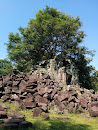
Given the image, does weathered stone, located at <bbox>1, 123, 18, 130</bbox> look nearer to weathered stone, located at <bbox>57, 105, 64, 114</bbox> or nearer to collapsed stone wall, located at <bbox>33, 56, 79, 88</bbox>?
weathered stone, located at <bbox>57, 105, 64, 114</bbox>

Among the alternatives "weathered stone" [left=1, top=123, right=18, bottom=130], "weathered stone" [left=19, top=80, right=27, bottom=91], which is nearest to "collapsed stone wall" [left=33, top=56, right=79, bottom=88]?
"weathered stone" [left=19, top=80, right=27, bottom=91]

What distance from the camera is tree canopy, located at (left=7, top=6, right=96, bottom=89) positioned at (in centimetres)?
2077

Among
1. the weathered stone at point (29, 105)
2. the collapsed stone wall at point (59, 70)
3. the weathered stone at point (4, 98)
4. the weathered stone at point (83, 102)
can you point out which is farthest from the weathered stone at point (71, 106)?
the collapsed stone wall at point (59, 70)

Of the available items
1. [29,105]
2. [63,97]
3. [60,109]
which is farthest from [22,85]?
[60,109]

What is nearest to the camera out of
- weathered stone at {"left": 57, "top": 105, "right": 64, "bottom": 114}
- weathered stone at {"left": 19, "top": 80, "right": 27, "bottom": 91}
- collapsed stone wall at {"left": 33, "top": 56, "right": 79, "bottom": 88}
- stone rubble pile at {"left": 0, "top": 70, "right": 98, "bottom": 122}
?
weathered stone at {"left": 57, "top": 105, "right": 64, "bottom": 114}

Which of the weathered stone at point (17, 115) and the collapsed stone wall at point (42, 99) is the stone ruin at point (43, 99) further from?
the weathered stone at point (17, 115)

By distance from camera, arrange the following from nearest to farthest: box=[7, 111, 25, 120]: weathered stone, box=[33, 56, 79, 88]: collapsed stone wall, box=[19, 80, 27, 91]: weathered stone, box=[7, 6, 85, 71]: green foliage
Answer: box=[7, 111, 25, 120]: weathered stone
box=[19, 80, 27, 91]: weathered stone
box=[33, 56, 79, 88]: collapsed stone wall
box=[7, 6, 85, 71]: green foliage

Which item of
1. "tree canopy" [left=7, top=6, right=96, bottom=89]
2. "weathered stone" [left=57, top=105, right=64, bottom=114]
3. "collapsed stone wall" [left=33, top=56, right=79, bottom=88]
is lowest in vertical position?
"weathered stone" [left=57, top=105, right=64, bottom=114]

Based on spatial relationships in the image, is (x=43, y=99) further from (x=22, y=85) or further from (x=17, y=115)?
(x=22, y=85)

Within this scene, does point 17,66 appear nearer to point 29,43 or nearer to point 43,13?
point 29,43

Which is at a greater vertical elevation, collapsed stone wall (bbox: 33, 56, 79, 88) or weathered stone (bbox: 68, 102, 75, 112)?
collapsed stone wall (bbox: 33, 56, 79, 88)

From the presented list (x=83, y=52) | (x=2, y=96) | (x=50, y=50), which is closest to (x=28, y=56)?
(x=50, y=50)

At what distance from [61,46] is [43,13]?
7731mm

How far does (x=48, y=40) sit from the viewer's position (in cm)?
2172
